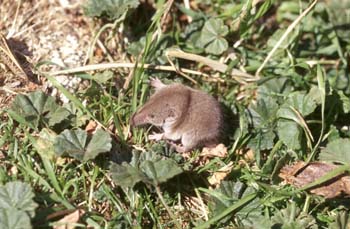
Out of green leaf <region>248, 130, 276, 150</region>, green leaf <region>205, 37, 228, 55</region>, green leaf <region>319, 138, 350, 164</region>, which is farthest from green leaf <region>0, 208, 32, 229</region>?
green leaf <region>205, 37, 228, 55</region>

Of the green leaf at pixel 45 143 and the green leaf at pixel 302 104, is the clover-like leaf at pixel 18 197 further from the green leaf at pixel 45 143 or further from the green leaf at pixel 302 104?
the green leaf at pixel 302 104

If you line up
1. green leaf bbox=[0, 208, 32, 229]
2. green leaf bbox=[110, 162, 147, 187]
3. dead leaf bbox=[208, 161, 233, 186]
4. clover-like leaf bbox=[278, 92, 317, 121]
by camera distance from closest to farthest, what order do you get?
green leaf bbox=[0, 208, 32, 229], green leaf bbox=[110, 162, 147, 187], dead leaf bbox=[208, 161, 233, 186], clover-like leaf bbox=[278, 92, 317, 121]

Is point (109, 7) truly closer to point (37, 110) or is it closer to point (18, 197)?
point (37, 110)

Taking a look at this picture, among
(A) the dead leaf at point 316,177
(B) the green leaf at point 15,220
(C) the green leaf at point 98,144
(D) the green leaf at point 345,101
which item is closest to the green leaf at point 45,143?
(C) the green leaf at point 98,144

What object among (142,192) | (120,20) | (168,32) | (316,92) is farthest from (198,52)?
(142,192)

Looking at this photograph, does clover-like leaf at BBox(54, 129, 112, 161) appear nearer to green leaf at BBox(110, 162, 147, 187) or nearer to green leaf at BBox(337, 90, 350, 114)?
green leaf at BBox(110, 162, 147, 187)

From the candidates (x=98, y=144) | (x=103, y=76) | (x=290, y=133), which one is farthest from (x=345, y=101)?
(x=98, y=144)

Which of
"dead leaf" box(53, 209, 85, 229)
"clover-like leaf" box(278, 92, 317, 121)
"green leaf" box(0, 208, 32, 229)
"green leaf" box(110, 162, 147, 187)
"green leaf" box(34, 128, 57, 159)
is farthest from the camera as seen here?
"clover-like leaf" box(278, 92, 317, 121)
